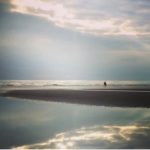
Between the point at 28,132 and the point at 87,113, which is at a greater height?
the point at 87,113

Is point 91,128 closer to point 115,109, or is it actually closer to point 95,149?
point 95,149

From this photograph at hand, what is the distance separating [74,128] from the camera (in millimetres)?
5348

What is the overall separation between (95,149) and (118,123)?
1.63 meters

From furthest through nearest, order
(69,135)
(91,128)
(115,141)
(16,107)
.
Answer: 1. (16,107)
2. (91,128)
3. (69,135)
4. (115,141)

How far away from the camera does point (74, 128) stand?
211 inches

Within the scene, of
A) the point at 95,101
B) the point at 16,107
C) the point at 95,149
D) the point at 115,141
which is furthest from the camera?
the point at 95,101

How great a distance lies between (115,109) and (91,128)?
1916 millimetres

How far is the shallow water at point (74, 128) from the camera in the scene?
14.7ft

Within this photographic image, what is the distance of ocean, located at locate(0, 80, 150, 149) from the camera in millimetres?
4457

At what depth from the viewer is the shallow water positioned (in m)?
4.47

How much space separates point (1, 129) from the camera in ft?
17.5

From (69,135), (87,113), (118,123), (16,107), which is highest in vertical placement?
(16,107)

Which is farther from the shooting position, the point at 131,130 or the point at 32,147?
the point at 131,130

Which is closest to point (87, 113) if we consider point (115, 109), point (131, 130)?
point (115, 109)
